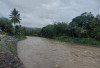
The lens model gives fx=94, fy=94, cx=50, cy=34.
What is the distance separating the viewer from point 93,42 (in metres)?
19.7

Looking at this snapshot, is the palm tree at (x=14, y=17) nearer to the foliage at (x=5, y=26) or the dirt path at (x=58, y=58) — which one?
the foliage at (x=5, y=26)

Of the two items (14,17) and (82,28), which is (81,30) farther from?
(14,17)

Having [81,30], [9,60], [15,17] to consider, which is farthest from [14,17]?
[9,60]

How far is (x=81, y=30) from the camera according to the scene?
971 inches

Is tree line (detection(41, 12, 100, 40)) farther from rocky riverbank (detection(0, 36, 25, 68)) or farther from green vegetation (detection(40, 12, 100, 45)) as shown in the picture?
rocky riverbank (detection(0, 36, 25, 68))

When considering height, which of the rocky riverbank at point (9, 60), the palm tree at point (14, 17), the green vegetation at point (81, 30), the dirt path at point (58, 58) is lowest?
the dirt path at point (58, 58)

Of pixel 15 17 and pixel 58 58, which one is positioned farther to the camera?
pixel 15 17

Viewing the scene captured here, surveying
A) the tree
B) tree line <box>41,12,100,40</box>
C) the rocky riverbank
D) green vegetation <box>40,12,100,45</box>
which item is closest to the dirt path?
the rocky riverbank

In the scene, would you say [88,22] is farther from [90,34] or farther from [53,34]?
[53,34]

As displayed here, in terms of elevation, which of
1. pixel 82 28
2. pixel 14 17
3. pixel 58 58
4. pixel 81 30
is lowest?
pixel 58 58

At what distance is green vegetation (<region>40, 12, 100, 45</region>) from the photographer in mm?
21438

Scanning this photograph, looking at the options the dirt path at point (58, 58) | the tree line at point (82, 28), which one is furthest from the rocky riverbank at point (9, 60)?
the tree line at point (82, 28)

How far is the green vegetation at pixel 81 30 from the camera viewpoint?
21438 millimetres

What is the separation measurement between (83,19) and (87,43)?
1181cm
